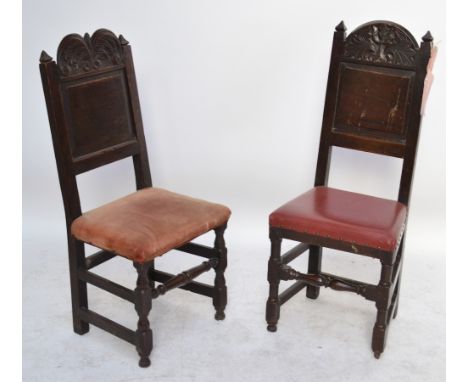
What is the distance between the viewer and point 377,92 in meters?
2.85

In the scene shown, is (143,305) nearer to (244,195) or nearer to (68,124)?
(68,124)

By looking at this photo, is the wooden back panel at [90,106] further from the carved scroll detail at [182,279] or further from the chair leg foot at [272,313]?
the chair leg foot at [272,313]

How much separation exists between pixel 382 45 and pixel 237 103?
955 mm

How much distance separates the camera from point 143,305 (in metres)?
2.59

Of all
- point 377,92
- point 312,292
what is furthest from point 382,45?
point 312,292

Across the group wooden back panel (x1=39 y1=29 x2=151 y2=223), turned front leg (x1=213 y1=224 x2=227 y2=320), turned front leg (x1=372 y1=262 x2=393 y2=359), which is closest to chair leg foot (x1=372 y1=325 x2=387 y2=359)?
turned front leg (x1=372 y1=262 x2=393 y2=359)

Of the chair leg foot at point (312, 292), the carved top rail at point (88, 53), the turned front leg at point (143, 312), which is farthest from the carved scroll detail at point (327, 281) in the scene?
the carved top rail at point (88, 53)

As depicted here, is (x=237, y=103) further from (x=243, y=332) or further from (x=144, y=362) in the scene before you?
(x=144, y=362)

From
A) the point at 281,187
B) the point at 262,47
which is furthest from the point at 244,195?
the point at 262,47

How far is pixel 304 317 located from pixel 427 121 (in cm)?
117

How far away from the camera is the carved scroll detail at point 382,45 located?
8.98 feet

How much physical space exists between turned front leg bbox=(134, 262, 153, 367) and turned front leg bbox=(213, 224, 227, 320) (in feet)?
1.23

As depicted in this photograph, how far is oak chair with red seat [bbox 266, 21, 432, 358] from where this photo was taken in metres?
2.63

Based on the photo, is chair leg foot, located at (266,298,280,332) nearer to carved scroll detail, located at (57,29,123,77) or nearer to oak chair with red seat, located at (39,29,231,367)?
oak chair with red seat, located at (39,29,231,367)
